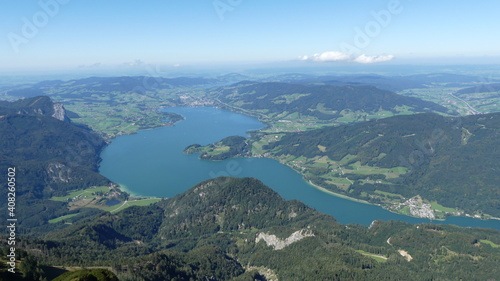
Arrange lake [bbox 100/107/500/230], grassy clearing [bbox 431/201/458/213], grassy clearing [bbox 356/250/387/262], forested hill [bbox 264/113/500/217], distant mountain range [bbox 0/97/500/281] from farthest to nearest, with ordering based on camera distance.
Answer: forested hill [bbox 264/113/500/217] < lake [bbox 100/107/500/230] < grassy clearing [bbox 431/201/458/213] < grassy clearing [bbox 356/250/387/262] < distant mountain range [bbox 0/97/500/281]

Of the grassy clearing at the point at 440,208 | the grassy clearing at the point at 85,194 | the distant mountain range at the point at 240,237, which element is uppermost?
the distant mountain range at the point at 240,237

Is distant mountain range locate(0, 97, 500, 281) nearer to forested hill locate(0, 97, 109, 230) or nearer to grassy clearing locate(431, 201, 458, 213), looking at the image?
forested hill locate(0, 97, 109, 230)

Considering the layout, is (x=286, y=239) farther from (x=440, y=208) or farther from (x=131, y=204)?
(x=440, y=208)

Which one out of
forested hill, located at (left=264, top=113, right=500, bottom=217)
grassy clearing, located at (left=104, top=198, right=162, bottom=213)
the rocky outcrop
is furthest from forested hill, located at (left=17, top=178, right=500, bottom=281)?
forested hill, located at (left=264, top=113, right=500, bottom=217)

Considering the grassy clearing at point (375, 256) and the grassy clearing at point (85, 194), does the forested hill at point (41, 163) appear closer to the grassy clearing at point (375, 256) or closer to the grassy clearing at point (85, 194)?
the grassy clearing at point (85, 194)

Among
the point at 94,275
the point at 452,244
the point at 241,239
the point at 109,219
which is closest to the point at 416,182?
the point at 452,244

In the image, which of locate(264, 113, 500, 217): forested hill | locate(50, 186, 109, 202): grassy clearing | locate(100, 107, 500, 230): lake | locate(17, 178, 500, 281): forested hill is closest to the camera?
locate(17, 178, 500, 281): forested hill

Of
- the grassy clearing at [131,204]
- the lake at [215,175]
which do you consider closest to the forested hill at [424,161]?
the lake at [215,175]

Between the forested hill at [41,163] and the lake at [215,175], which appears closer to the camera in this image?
the lake at [215,175]
